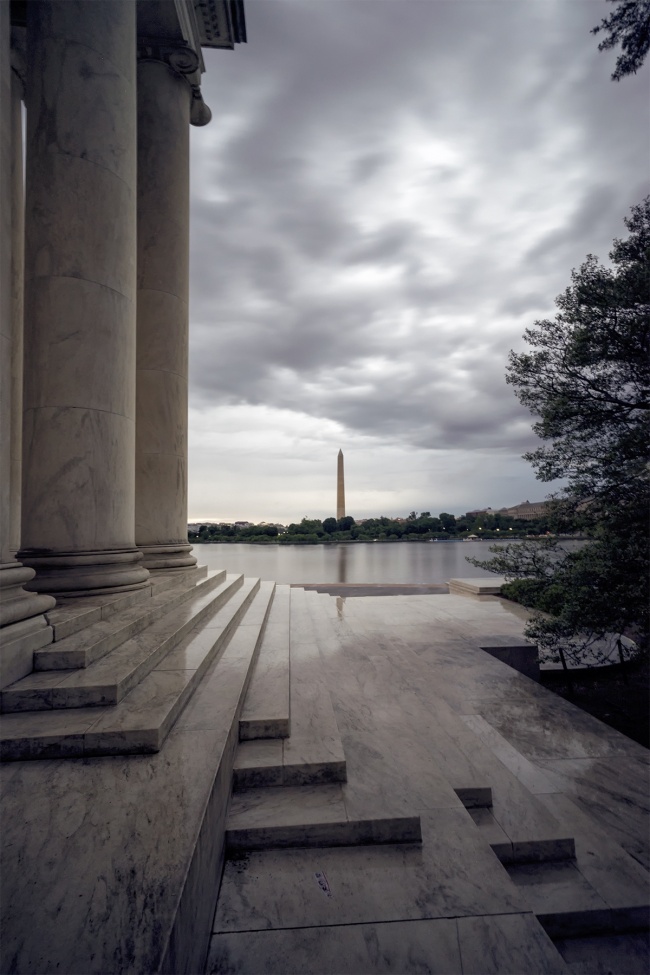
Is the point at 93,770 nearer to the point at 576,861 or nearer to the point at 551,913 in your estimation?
the point at 551,913

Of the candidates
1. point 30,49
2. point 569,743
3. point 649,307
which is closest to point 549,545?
point 569,743

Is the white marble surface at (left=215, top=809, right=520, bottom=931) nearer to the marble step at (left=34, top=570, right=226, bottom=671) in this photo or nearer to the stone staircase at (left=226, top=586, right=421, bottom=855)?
the stone staircase at (left=226, top=586, right=421, bottom=855)

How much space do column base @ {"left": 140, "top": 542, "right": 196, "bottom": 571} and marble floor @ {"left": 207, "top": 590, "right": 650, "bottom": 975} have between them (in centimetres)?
1177

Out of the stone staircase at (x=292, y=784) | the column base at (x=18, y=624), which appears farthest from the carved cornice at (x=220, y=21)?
the stone staircase at (x=292, y=784)

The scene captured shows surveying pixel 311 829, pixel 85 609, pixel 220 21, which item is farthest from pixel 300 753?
pixel 220 21

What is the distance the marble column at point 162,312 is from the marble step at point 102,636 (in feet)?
22.1

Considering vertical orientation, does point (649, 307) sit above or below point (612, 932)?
above

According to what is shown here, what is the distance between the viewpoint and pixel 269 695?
15.4 meters

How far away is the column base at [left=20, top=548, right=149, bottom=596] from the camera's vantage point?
17188mm

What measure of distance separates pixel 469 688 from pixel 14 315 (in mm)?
29664

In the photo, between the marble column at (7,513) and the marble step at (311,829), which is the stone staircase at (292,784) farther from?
the marble column at (7,513)

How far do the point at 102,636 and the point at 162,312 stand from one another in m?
20.6

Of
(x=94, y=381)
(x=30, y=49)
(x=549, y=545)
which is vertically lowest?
(x=549, y=545)

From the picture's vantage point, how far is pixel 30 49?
18156 mm
